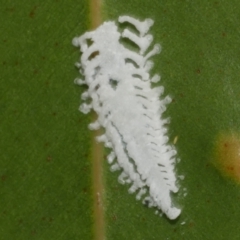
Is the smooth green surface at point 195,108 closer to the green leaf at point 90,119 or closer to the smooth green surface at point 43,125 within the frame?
the green leaf at point 90,119

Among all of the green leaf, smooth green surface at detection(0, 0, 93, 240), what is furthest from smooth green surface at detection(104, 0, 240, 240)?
smooth green surface at detection(0, 0, 93, 240)

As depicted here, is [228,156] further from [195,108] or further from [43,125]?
[43,125]

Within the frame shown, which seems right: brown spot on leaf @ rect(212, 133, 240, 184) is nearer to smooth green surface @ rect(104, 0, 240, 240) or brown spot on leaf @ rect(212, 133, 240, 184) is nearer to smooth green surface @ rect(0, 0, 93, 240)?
smooth green surface @ rect(104, 0, 240, 240)

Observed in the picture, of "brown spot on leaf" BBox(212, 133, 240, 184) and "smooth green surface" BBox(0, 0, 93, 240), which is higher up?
"smooth green surface" BBox(0, 0, 93, 240)

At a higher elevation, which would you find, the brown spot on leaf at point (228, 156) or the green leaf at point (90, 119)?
the green leaf at point (90, 119)

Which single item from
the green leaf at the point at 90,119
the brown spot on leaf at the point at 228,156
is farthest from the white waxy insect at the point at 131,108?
the brown spot on leaf at the point at 228,156

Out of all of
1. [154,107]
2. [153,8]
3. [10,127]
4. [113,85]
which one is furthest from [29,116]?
[153,8]
